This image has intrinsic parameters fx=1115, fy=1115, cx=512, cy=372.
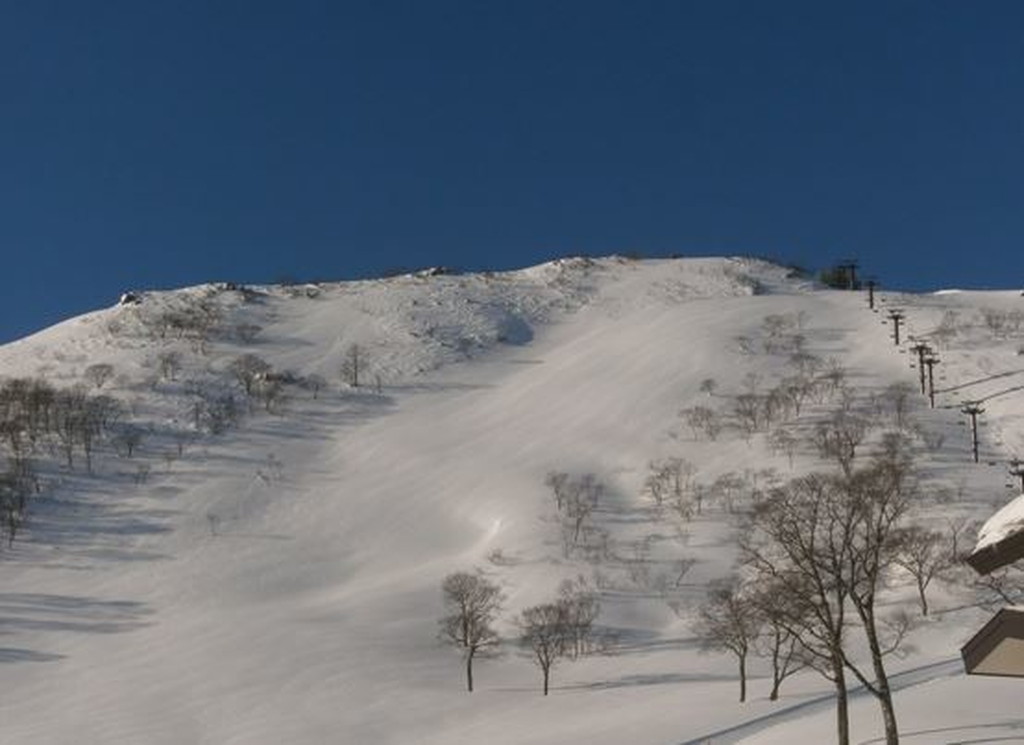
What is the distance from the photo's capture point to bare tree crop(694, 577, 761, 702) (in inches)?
1859

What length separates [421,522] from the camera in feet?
262

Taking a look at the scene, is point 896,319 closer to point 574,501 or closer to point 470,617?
point 574,501

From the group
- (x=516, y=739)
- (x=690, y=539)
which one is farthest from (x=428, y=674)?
(x=690, y=539)

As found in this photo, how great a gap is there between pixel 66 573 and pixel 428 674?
3209 centimetres

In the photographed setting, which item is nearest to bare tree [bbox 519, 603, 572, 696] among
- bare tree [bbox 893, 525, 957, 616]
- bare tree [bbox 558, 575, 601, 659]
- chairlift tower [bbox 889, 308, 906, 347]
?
bare tree [bbox 558, 575, 601, 659]

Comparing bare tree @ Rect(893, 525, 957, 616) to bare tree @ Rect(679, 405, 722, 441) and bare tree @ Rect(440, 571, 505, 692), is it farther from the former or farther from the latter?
bare tree @ Rect(679, 405, 722, 441)

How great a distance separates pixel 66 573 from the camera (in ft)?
243

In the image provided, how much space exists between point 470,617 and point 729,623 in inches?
525

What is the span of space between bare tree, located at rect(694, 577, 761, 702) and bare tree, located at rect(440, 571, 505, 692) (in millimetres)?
10939

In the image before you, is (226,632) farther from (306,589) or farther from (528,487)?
(528,487)

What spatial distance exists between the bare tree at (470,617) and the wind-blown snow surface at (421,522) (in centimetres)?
117

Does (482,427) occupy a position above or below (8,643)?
above

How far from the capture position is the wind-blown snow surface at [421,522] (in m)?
47.3

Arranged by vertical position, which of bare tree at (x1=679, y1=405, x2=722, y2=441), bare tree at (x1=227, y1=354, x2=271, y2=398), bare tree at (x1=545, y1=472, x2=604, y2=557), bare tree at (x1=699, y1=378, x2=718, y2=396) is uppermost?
bare tree at (x1=227, y1=354, x2=271, y2=398)
